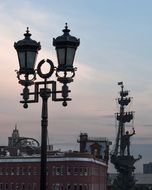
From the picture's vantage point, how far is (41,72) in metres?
14.1

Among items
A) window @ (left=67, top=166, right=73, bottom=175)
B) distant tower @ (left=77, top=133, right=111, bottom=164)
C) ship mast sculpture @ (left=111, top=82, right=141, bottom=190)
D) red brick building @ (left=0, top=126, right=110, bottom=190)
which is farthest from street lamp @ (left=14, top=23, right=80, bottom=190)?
Answer: distant tower @ (left=77, top=133, right=111, bottom=164)

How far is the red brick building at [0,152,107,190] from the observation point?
12912 centimetres

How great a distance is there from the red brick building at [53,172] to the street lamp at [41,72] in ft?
375

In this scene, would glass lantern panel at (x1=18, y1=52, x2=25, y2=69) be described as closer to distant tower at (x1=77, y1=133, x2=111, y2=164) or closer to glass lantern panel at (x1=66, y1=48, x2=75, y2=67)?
glass lantern panel at (x1=66, y1=48, x2=75, y2=67)

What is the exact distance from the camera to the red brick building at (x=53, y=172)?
129m

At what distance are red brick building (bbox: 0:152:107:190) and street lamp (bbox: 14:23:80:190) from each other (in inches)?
4504

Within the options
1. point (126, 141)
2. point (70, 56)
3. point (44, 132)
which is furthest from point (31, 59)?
point (126, 141)

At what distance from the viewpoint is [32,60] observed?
1391 cm

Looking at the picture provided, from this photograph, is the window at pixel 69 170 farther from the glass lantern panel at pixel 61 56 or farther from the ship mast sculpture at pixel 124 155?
the glass lantern panel at pixel 61 56

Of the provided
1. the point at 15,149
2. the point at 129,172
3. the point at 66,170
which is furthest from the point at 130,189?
the point at 15,149

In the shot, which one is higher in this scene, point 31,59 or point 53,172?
point 53,172

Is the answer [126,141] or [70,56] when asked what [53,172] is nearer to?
[126,141]

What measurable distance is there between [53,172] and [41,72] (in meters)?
116

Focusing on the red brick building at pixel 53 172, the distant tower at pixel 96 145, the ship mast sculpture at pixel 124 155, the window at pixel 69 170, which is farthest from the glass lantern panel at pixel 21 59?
the distant tower at pixel 96 145
